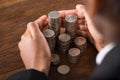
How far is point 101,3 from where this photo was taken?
1.09 ft

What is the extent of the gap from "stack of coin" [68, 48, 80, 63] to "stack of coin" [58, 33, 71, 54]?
0.06ft

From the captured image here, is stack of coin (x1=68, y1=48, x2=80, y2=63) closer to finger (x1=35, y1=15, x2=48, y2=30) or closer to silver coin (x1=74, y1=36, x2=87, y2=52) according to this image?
silver coin (x1=74, y1=36, x2=87, y2=52)

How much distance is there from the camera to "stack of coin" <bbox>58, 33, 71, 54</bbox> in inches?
33.9

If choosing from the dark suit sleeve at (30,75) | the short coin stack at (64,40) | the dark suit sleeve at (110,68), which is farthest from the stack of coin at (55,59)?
the dark suit sleeve at (110,68)

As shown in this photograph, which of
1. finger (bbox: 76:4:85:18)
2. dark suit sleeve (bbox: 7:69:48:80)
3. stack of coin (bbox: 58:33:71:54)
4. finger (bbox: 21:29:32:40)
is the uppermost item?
finger (bbox: 76:4:85:18)

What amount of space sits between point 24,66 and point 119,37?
56 centimetres

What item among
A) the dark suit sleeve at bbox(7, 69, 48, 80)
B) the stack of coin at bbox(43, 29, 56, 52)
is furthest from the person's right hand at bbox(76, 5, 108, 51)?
the dark suit sleeve at bbox(7, 69, 48, 80)

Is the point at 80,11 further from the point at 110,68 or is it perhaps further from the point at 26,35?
the point at 110,68

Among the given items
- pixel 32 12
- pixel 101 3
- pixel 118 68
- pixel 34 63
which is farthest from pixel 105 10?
pixel 32 12

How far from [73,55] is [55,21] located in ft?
0.41

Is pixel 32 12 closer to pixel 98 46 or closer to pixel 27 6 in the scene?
pixel 27 6

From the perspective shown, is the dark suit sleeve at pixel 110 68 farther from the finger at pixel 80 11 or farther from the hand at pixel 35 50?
the finger at pixel 80 11

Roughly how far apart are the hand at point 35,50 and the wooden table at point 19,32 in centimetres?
4

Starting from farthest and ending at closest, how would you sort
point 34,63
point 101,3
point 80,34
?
A: 1. point 80,34
2. point 34,63
3. point 101,3
